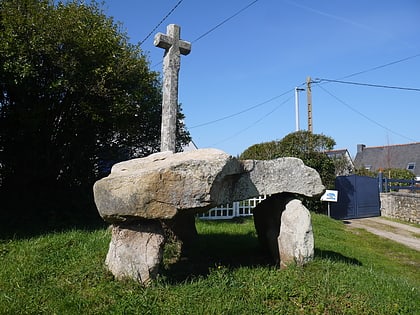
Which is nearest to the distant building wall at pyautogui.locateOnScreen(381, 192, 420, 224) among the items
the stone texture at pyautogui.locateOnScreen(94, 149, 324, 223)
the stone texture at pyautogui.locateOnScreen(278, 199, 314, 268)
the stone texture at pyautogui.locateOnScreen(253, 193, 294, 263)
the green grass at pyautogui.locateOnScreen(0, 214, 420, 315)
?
the stone texture at pyautogui.locateOnScreen(253, 193, 294, 263)

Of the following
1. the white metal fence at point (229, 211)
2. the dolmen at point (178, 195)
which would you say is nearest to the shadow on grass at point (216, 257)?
the dolmen at point (178, 195)

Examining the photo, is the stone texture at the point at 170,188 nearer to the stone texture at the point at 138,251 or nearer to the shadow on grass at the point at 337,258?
the stone texture at the point at 138,251

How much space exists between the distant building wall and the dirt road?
0.70 m

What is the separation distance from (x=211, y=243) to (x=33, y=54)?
15.4ft

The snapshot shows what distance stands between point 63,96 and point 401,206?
43.6 ft

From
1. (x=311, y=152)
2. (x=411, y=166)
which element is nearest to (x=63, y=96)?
(x=311, y=152)

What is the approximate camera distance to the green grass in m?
3.50

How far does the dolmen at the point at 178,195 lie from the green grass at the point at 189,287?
26 centimetres

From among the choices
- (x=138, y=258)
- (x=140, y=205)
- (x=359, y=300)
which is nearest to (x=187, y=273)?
(x=138, y=258)

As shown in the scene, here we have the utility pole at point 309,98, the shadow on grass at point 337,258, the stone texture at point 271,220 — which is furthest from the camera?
the utility pole at point 309,98

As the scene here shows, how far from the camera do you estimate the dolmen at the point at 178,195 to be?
3760mm

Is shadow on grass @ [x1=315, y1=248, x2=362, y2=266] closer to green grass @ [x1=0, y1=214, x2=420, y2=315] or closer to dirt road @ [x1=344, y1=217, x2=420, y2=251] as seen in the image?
green grass @ [x1=0, y1=214, x2=420, y2=315]

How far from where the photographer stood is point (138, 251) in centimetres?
398

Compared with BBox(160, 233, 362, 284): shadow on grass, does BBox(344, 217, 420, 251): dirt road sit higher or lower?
lower
